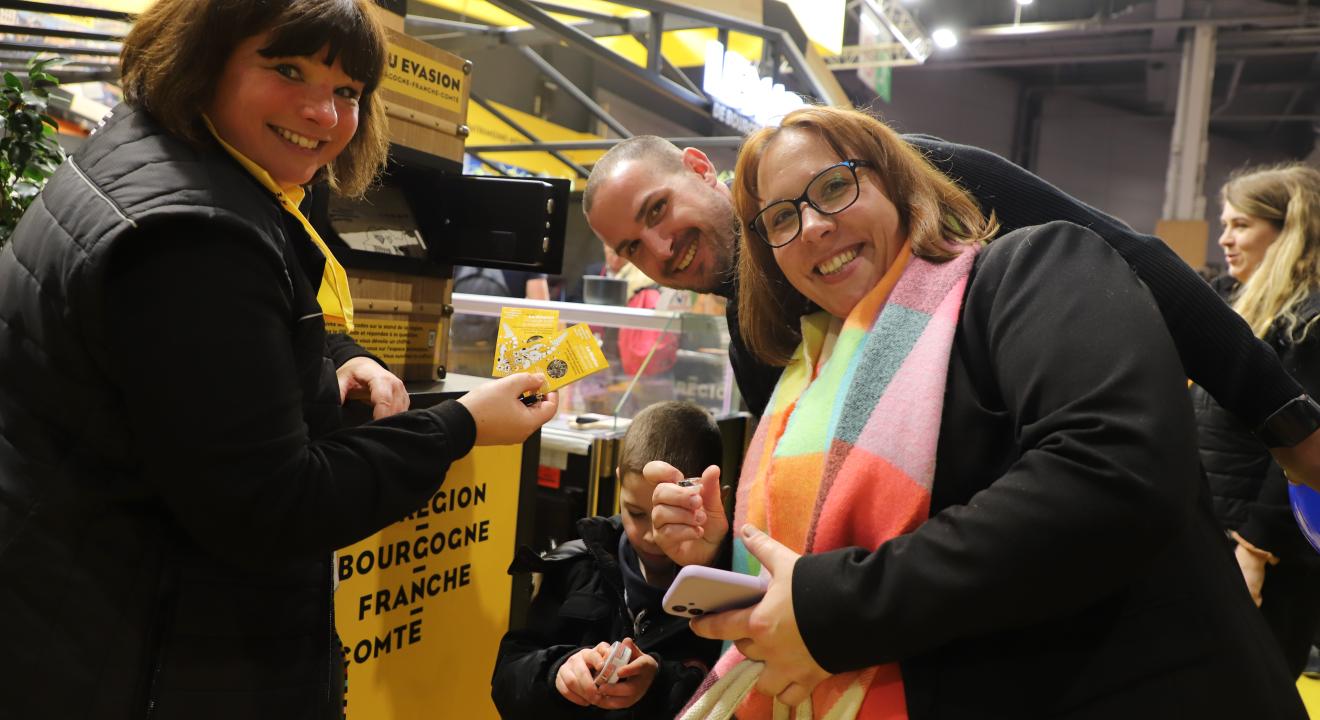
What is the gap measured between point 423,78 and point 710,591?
1.46 m

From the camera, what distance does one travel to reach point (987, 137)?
14336 mm

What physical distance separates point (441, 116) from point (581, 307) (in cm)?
153

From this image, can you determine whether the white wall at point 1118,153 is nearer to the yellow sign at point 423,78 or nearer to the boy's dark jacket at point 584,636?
the yellow sign at point 423,78

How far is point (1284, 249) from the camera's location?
2795mm

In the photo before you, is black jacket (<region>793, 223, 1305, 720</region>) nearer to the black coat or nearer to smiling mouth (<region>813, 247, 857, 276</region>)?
smiling mouth (<region>813, 247, 857, 276</region>)

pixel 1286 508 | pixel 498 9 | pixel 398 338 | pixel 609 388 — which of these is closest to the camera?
pixel 398 338

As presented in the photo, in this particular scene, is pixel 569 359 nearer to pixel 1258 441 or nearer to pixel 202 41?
pixel 202 41

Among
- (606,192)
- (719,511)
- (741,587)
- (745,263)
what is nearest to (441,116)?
(606,192)

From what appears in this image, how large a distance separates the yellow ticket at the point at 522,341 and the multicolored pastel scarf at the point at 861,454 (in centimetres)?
43

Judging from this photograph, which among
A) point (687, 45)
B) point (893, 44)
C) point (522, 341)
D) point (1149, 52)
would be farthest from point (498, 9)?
point (1149, 52)

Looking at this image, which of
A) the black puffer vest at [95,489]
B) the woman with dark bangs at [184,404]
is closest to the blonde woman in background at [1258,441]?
the woman with dark bangs at [184,404]

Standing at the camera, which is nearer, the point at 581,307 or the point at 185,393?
the point at 185,393

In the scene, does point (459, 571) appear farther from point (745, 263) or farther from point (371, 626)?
point (745, 263)

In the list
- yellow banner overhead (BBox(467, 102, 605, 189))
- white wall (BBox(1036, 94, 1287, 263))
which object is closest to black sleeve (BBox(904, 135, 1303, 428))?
yellow banner overhead (BBox(467, 102, 605, 189))
